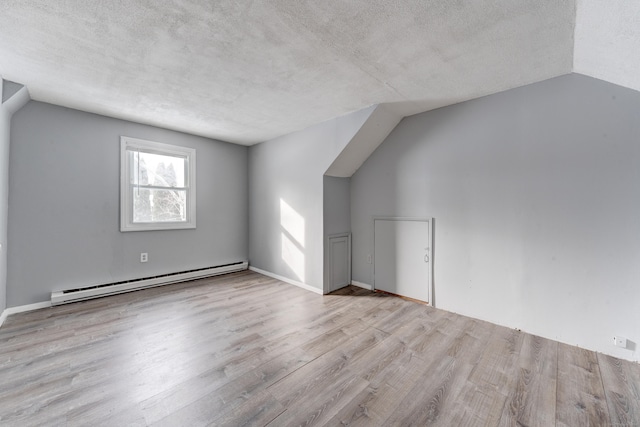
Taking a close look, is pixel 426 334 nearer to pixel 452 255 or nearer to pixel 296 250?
pixel 452 255

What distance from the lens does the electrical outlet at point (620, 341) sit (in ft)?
6.72

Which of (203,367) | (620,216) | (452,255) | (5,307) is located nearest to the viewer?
(203,367)

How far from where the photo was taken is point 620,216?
2.08 meters

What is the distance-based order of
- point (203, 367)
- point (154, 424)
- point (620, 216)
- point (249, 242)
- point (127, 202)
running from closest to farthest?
point (154, 424) → point (203, 367) → point (620, 216) → point (127, 202) → point (249, 242)

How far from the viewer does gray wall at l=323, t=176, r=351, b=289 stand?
3693 millimetres

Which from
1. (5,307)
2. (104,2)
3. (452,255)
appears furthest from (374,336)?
(5,307)

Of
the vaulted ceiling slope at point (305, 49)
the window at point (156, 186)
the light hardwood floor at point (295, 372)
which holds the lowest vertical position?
the light hardwood floor at point (295, 372)

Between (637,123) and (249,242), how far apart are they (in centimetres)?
525

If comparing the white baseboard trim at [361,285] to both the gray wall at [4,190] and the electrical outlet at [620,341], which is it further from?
the gray wall at [4,190]

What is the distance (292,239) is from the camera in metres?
4.14

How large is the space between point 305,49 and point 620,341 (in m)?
3.57

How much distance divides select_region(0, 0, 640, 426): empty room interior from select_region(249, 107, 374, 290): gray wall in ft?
0.16

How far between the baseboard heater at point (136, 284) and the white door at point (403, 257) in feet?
9.10

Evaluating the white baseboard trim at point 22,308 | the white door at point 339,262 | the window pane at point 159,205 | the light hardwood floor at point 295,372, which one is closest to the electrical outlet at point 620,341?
the light hardwood floor at point 295,372
